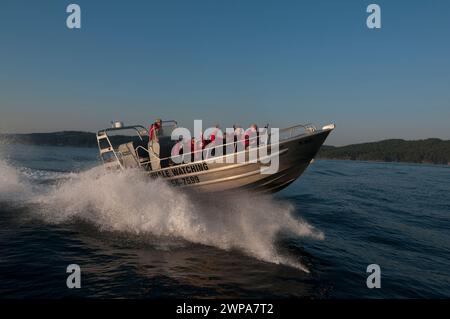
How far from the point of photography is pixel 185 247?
8.47m

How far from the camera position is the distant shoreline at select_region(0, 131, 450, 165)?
11331 cm

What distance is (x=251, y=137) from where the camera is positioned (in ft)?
36.3

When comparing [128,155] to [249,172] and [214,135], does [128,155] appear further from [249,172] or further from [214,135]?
[249,172]

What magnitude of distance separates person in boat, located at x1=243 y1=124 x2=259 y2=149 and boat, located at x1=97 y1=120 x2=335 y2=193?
25 centimetres

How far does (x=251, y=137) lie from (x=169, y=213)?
402 cm

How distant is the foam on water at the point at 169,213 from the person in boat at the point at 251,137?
2.19 m

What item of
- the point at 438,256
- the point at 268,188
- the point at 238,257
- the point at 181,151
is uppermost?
the point at 181,151

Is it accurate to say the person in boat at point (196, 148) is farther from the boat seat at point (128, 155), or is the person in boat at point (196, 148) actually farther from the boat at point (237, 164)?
the boat seat at point (128, 155)

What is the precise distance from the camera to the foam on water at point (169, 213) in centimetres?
907

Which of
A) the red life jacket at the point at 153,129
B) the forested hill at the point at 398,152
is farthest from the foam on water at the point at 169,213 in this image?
the forested hill at the point at 398,152

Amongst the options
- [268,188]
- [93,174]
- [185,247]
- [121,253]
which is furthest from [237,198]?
[93,174]

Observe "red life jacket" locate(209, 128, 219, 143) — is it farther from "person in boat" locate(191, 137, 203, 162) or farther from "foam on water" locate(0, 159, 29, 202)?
"foam on water" locate(0, 159, 29, 202)
